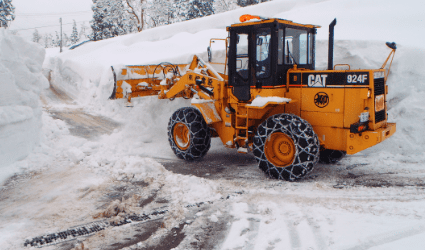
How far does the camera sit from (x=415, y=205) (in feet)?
15.1

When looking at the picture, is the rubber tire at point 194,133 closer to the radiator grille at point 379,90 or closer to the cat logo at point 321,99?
the cat logo at point 321,99

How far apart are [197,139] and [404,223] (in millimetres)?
4130

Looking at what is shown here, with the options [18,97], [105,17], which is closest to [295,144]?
[18,97]

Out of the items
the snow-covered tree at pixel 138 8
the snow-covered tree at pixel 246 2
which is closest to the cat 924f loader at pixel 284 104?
the snow-covered tree at pixel 246 2

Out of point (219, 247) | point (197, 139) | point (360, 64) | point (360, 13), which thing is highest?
point (360, 13)

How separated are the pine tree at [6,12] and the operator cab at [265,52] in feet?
154

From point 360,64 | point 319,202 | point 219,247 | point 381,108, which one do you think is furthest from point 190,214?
point 360,64

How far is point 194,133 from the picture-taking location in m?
7.16

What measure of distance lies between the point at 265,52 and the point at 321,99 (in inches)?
48.1

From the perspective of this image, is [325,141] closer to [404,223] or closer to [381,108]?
[381,108]

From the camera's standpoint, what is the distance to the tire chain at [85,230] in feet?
12.9

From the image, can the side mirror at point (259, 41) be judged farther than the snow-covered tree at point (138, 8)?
No

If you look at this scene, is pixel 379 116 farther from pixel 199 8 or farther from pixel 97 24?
pixel 97 24

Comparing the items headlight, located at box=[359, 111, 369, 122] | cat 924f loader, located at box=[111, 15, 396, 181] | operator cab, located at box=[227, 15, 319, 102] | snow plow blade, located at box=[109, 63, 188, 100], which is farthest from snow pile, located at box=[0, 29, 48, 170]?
headlight, located at box=[359, 111, 369, 122]
